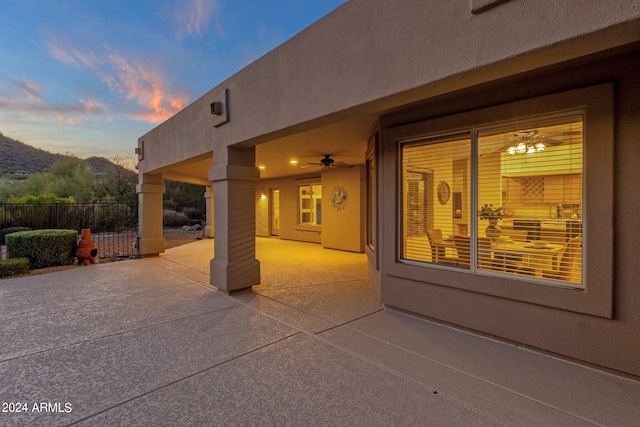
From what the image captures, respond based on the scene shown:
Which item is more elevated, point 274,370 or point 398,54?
point 398,54

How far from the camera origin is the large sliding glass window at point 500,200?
2.97 meters

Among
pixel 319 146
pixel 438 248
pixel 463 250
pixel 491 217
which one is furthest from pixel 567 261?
pixel 319 146

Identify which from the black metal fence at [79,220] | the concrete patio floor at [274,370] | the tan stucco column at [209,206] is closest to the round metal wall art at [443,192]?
the concrete patio floor at [274,370]

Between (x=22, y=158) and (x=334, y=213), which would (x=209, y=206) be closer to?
(x=334, y=213)

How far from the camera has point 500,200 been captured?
11.6 feet

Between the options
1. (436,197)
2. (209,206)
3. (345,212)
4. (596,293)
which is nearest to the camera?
(596,293)

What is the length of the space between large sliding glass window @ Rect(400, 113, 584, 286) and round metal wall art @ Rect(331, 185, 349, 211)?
17.8 feet

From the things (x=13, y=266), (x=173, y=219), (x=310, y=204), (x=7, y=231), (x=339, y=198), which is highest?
(x=339, y=198)

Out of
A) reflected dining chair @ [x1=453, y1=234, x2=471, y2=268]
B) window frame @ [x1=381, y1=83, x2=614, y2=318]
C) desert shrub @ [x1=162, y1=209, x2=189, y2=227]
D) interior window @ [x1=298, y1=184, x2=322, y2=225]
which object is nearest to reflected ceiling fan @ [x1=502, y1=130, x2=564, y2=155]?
window frame @ [x1=381, y1=83, x2=614, y2=318]

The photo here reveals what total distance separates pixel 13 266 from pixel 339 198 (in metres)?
8.77

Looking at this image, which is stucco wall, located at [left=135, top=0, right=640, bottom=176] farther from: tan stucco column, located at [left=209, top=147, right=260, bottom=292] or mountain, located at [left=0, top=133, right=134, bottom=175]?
mountain, located at [left=0, top=133, right=134, bottom=175]

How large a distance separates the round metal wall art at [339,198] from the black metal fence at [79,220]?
23.9ft

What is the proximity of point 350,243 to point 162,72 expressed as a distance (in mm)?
10608

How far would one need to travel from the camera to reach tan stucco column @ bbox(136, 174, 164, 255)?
29.8 ft
